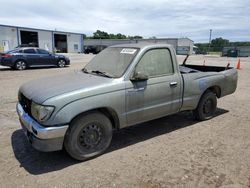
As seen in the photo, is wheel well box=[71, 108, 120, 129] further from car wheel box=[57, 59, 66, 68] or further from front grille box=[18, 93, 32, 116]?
car wheel box=[57, 59, 66, 68]

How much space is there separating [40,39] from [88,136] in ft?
142

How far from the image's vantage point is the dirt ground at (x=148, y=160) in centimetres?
312

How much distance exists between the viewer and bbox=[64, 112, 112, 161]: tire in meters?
3.41

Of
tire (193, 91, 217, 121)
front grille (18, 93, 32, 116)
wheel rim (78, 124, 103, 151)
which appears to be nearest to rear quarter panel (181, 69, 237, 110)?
tire (193, 91, 217, 121)

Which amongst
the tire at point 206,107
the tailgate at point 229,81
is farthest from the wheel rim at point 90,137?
the tailgate at point 229,81

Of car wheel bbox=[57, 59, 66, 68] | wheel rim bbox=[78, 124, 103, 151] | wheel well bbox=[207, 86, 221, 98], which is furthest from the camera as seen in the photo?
car wheel bbox=[57, 59, 66, 68]

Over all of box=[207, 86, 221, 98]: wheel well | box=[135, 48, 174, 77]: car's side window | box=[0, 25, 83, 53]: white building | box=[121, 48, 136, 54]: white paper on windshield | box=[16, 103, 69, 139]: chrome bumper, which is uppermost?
box=[0, 25, 83, 53]: white building

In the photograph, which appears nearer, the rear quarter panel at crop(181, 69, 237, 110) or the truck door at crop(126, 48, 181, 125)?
the truck door at crop(126, 48, 181, 125)

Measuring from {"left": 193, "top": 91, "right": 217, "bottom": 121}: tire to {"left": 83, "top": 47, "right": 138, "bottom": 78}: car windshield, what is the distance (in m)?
2.20

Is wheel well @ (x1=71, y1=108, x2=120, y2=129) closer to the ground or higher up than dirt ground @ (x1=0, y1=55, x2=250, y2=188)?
higher up

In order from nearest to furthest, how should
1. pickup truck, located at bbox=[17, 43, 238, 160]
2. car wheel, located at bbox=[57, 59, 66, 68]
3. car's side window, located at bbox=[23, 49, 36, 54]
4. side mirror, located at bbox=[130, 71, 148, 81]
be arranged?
pickup truck, located at bbox=[17, 43, 238, 160] → side mirror, located at bbox=[130, 71, 148, 81] → car's side window, located at bbox=[23, 49, 36, 54] → car wheel, located at bbox=[57, 59, 66, 68]

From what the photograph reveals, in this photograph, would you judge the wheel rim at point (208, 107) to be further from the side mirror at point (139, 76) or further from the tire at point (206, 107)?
the side mirror at point (139, 76)

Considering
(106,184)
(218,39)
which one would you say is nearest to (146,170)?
(106,184)

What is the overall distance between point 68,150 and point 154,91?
1.79 m
